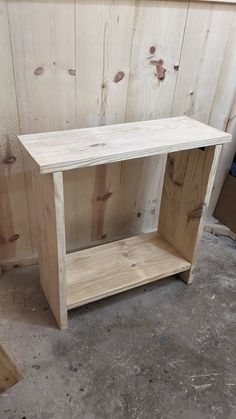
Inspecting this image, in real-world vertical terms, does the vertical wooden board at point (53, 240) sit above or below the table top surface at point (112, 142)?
below

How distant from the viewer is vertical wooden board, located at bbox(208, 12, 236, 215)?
4.65 ft

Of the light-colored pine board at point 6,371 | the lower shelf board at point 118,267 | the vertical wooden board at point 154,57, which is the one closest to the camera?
the light-colored pine board at point 6,371

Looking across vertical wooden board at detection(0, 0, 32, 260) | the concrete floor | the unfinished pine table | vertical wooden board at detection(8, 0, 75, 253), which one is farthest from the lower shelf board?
vertical wooden board at detection(8, 0, 75, 253)

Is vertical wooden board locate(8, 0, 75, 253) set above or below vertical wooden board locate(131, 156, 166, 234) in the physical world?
above

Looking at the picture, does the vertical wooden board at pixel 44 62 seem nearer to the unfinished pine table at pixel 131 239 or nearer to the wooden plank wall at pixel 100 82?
the wooden plank wall at pixel 100 82

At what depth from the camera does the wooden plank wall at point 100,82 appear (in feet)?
3.59

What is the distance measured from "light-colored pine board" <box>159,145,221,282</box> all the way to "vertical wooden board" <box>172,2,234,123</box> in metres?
0.27

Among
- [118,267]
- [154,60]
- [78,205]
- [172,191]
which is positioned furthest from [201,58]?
[118,267]

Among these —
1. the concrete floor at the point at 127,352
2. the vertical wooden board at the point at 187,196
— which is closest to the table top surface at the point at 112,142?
the vertical wooden board at the point at 187,196

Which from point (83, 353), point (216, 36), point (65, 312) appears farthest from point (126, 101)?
point (83, 353)

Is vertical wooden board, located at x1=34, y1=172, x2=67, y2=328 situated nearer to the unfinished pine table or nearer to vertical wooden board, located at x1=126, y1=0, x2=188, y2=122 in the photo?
the unfinished pine table

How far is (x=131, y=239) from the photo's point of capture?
5.22ft

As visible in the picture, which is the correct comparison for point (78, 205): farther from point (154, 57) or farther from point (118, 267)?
point (154, 57)

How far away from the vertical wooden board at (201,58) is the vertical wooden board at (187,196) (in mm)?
265
